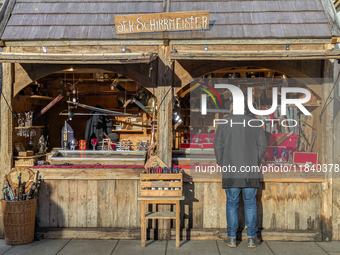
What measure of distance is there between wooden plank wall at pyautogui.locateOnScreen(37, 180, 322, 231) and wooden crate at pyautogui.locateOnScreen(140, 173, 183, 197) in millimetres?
389

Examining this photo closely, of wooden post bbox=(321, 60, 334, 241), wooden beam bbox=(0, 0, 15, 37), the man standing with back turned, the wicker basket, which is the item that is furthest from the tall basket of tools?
wooden post bbox=(321, 60, 334, 241)

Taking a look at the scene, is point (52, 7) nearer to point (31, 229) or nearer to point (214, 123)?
point (31, 229)

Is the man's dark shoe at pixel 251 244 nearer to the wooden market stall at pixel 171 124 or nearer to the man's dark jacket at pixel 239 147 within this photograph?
the wooden market stall at pixel 171 124

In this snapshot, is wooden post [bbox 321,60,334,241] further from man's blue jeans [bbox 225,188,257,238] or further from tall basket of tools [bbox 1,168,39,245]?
tall basket of tools [bbox 1,168,39,245]

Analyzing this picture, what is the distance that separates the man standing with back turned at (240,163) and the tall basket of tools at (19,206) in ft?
9.26

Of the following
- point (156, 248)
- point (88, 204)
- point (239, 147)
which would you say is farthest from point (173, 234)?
point (239, 147)

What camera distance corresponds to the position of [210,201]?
5.55 metres

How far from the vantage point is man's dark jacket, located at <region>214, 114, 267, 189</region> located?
5.10 metres

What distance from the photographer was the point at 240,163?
16.8 ft

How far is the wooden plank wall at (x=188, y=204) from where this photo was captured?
5520mm

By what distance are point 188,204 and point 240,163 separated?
108cm

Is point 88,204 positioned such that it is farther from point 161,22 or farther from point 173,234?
point 161,22

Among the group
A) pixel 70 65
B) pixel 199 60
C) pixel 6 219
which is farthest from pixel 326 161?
pixel 6 219

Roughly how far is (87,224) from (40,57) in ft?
8.56
